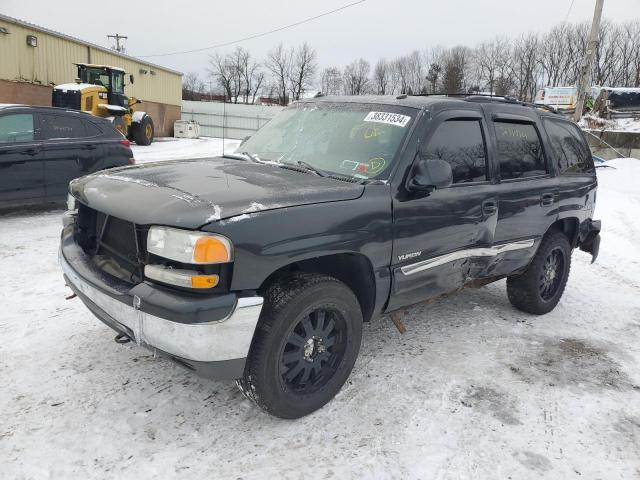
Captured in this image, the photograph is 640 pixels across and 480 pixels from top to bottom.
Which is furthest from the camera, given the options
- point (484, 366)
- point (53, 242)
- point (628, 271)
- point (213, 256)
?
point (628, 271)

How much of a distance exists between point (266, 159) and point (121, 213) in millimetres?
1370

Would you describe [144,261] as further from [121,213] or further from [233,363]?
[233,363]

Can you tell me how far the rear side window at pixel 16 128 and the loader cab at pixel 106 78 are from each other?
13114mm

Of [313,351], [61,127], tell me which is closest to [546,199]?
[313,351]

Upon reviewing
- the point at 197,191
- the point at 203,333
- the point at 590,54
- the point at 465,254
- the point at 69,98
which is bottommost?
the point at 203,333

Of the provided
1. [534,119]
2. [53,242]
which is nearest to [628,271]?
[534,119]

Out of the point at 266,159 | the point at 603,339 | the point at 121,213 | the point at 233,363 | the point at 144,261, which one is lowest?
the point at 603,339

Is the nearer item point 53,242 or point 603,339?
point 603,339

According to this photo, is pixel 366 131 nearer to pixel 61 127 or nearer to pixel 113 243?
pixel 113 243

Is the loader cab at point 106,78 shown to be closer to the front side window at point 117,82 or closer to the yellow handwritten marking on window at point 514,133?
the front side window at point 117,82

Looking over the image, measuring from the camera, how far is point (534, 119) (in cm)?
433

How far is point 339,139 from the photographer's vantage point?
349 centimetres

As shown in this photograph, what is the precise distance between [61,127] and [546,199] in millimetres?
6728

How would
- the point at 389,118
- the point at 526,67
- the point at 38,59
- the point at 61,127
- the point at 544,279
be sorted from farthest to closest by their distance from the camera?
1. the point at 526,67
2. the point at 38,59
3. the point at 61,127
4. the point at 544,279
5. the point at 389,118
